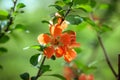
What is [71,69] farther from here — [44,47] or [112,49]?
[112,49]

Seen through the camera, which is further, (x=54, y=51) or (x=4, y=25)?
(x=4, y=25)

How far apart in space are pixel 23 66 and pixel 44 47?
340 centimetres

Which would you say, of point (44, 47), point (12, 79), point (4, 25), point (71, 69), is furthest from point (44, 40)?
point (12, 79)

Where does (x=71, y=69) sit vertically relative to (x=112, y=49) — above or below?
above

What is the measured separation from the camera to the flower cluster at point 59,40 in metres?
1.11

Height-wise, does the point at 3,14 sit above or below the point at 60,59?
above

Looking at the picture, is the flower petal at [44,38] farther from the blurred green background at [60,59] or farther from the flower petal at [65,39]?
the blurred green background at [60,59]

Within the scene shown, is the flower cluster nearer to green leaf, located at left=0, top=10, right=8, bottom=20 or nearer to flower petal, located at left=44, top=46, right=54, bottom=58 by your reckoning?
flower petal, located at left=44, top=46, right=54, bottom=58

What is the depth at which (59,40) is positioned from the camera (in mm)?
1144

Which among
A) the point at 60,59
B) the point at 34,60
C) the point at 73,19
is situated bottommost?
the point at 60,59

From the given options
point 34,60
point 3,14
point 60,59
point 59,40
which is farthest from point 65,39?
point 60,59

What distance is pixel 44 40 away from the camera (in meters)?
1.15

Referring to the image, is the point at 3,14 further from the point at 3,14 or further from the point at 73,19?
the point at 73,19

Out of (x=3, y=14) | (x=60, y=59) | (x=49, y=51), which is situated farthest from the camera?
(x=60, y=59)
